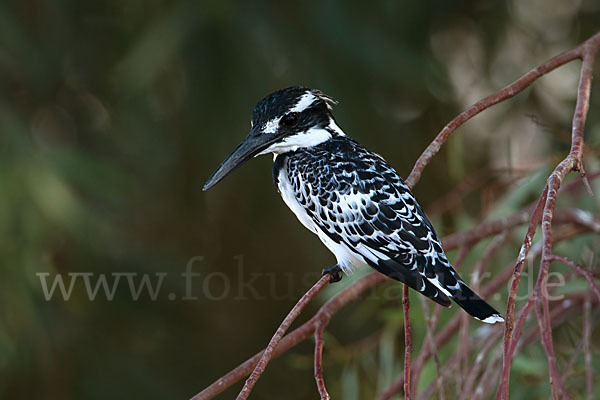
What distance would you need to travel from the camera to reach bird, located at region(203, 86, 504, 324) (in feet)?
5.91

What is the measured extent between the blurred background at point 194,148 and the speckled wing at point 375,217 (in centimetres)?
107

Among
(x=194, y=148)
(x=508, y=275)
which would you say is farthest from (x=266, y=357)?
(x=194, y=148)

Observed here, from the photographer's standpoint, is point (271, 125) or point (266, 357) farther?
point (271, 125)

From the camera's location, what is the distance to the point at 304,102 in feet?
6.70

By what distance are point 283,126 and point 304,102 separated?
79 mm

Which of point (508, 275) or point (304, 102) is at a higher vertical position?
point (304, 102)

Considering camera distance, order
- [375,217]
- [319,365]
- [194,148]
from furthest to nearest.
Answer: [194,148]
[375,217]
[319,365]

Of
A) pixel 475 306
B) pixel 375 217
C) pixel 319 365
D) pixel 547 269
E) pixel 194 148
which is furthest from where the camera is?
pixel 194 148

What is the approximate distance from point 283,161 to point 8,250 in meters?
1.66

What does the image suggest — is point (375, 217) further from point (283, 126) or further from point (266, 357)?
point (266, 357)

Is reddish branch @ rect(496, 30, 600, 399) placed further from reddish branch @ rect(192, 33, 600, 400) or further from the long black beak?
the long black beak

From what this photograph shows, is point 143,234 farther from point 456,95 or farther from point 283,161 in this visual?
point 283,161

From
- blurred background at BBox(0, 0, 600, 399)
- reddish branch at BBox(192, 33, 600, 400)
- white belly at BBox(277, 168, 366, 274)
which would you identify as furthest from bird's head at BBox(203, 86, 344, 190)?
blurred background at BBox(0, 0, 600, 399)

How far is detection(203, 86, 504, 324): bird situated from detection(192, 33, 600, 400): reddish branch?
0.44ft
